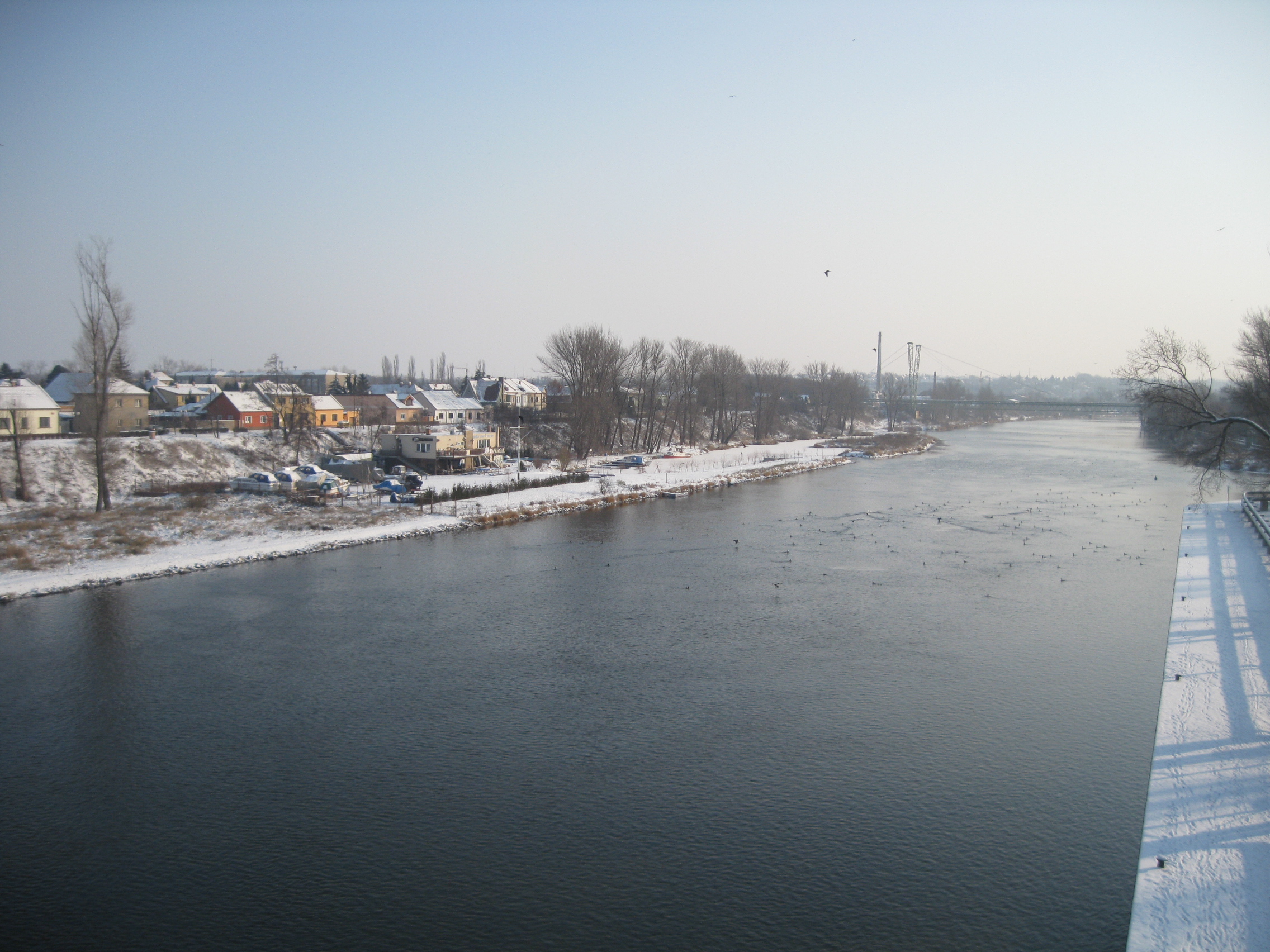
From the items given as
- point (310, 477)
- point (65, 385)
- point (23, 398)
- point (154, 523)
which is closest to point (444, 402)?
point (65, 385)

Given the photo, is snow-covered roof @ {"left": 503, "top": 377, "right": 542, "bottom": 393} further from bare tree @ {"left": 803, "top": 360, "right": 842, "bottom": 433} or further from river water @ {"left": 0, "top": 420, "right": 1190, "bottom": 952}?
river water @ {"left": 0, "top": 420, "right": 1190, "bottom": 952}

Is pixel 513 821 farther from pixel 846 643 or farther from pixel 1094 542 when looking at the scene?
pixel 1094 542

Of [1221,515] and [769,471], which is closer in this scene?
[1221,515]

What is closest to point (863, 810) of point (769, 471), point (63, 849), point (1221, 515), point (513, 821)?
point (513, 821)

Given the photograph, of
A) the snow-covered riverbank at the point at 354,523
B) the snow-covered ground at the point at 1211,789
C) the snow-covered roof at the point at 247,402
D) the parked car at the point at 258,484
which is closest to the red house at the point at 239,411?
the snow-covered roof at the point at 247,402

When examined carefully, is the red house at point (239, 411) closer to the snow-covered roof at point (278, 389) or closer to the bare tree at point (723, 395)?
the snow-covered roof at point (278, 389)

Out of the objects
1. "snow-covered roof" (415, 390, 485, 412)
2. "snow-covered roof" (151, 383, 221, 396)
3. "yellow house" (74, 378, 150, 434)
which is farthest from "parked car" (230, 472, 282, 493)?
"snow-covered roof" (415, 390, 485, 412)

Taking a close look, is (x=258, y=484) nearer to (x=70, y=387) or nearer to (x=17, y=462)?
(x=17, y=462)
